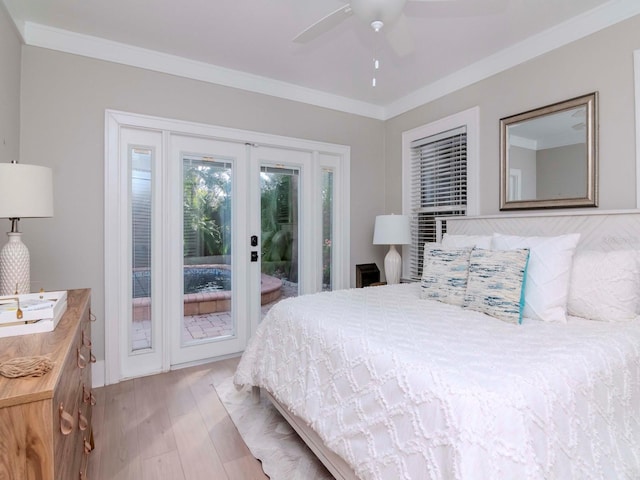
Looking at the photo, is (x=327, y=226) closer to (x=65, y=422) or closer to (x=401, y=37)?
(x=401, y=37)

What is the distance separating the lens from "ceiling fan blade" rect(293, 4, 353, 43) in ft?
5.62

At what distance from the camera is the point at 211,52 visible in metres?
2.85

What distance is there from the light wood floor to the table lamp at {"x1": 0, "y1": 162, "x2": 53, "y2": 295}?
0.99m

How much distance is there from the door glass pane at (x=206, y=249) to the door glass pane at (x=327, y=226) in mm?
1049

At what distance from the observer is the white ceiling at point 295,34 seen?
88.4 inches

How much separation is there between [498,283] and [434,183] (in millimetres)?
1887

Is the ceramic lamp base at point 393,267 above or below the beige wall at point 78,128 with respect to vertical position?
below

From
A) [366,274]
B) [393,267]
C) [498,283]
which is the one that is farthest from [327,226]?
[498,283]

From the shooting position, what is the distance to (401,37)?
260cm

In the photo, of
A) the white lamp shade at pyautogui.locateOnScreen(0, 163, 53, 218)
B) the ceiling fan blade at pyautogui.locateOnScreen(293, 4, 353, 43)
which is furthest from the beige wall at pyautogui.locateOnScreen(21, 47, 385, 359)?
the ceiling fan blade at pyautogui.locateOnScreen(293, 4, 353, 43)

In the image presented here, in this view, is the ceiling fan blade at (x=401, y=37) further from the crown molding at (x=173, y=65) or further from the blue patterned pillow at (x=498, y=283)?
the blue patterned pillow at (x=498, y=283)

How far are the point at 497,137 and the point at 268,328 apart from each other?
2.43 metres

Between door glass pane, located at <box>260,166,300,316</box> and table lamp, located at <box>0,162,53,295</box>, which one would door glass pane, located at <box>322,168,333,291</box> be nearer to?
door glass pane, located at <box>260,166,300,316</box>

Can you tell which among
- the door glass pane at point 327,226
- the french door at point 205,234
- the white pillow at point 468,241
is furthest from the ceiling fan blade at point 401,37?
the white pillow at point 468,241
